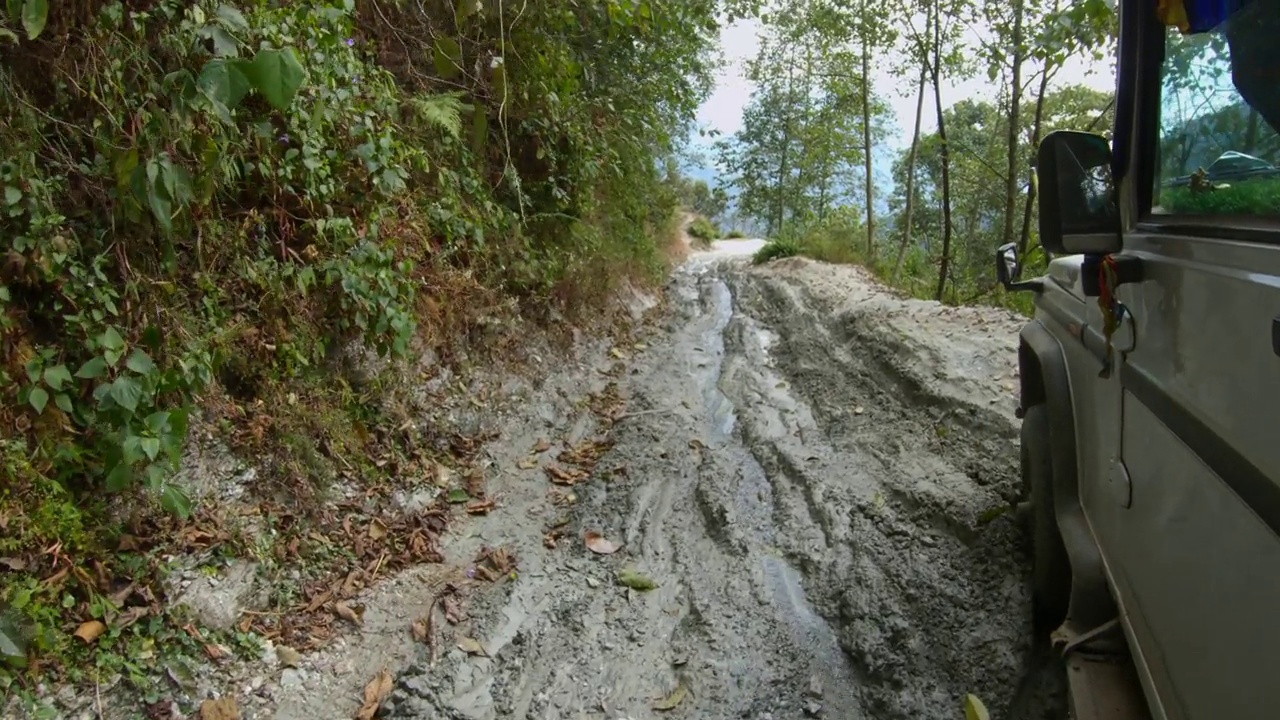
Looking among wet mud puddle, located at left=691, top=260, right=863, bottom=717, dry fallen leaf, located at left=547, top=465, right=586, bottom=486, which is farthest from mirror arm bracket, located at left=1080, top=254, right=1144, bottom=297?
dry fallen leaf, located at left=547, top=465, right=586, bottom=486

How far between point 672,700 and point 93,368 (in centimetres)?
257

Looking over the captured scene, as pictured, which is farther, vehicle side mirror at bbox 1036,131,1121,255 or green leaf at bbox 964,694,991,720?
green leaf at bbox 964,694,991,720

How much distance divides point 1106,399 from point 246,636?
3.28 metres

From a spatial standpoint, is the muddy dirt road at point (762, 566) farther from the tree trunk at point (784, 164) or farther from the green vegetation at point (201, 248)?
the tree trunk at point (784, 164)

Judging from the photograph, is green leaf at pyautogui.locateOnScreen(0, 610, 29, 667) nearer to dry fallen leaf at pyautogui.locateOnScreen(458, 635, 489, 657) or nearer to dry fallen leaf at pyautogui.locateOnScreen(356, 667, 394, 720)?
dry fallen leaf at pyautogui.locateOnScreen(356, 667, 394, 720)

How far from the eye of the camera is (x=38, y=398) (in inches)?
102

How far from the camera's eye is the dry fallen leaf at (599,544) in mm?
4098

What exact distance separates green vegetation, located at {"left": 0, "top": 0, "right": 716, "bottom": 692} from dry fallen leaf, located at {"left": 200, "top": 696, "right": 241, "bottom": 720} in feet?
1.06

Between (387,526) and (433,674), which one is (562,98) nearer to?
(387,526)

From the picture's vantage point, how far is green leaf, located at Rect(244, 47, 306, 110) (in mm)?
2277

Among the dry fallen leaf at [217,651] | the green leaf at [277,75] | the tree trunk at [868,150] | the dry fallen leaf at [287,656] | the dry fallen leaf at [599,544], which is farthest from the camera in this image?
the tree trunk at [868,150]

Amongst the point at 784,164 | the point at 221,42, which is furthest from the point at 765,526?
the point at 784,164

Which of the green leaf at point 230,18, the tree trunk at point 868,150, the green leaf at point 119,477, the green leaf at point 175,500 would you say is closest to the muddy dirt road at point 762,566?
the green leaf at point 175,500

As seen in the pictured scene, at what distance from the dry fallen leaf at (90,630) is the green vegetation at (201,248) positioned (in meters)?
0.04
